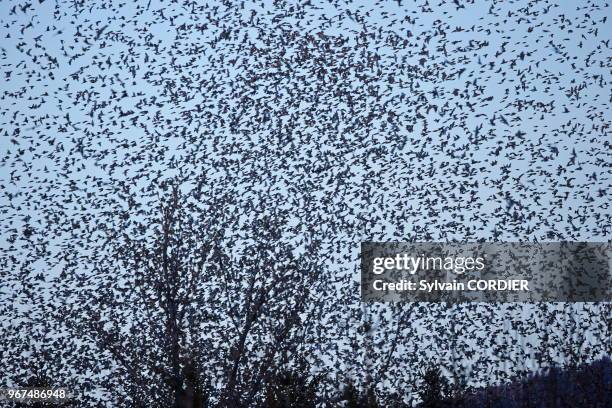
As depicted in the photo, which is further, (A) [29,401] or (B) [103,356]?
(A) [29,401]

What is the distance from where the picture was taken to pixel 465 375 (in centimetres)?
2023

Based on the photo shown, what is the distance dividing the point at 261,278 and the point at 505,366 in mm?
8033

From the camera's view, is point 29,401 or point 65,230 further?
point 29,401

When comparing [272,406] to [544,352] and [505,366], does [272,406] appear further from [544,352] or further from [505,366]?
[544,352]

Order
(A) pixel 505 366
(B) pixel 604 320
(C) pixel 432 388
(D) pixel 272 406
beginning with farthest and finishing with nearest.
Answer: (C) pixel 432 388
(B) pixel 604 320
(A) pixel 505 366
(D) pixel 272 406

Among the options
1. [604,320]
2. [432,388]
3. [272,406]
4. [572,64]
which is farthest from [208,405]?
[432,388]

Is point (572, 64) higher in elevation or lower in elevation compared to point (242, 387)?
higher

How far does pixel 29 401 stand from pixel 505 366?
45.5 m

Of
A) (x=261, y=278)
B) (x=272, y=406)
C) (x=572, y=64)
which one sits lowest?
(x=272, y=406)

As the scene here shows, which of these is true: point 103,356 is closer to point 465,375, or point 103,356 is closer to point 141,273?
point 141,273

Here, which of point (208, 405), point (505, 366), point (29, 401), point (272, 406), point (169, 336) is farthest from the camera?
point (29, 401)

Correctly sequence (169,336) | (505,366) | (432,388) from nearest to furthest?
(505,366), (169,336), (432,388)

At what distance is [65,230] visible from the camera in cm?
2500

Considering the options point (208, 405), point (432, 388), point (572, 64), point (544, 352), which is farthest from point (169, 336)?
point (432, 388)
